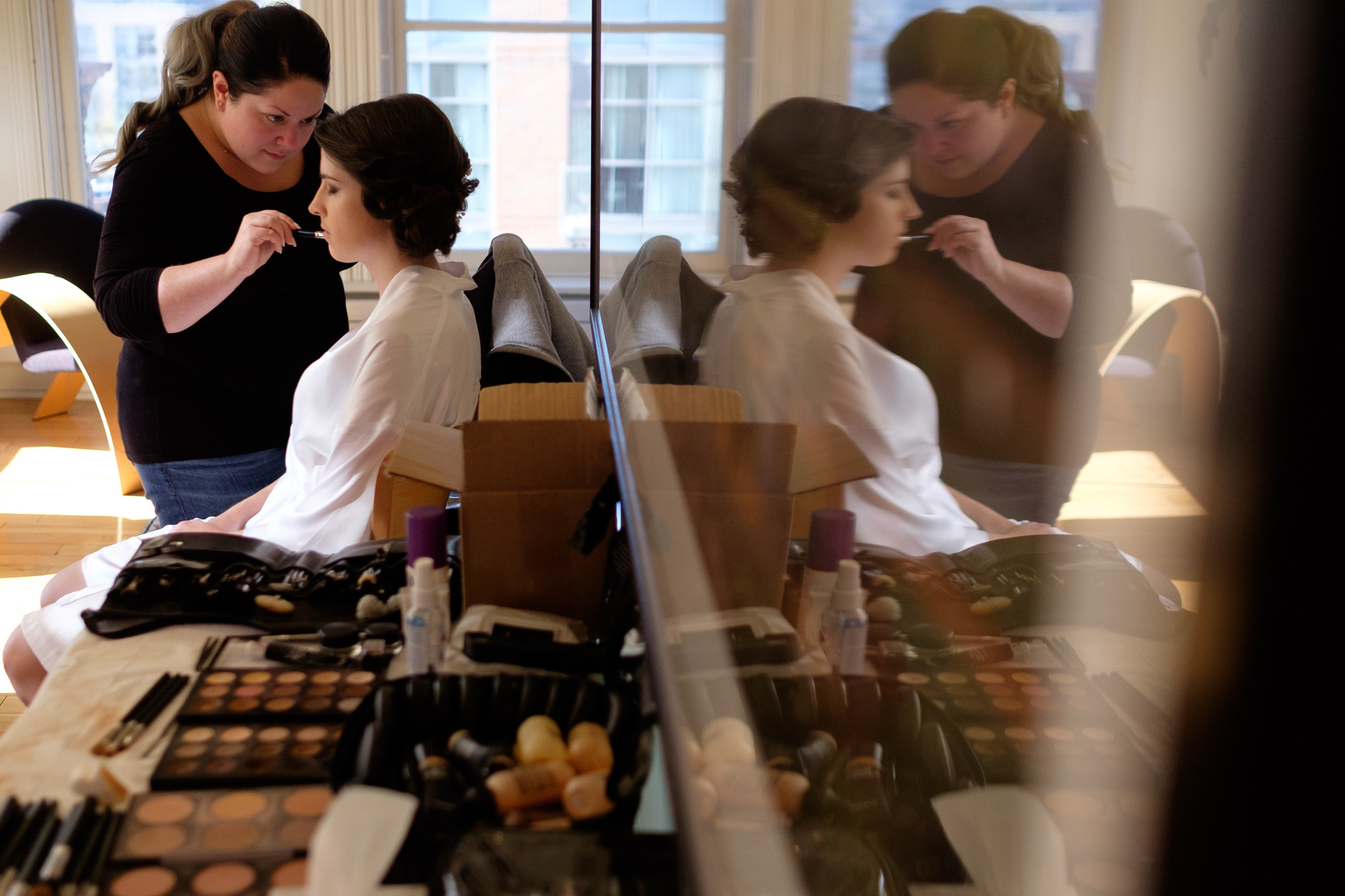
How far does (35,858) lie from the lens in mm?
660

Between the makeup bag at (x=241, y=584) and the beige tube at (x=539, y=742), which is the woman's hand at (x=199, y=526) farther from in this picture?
the beige tube at (x=539, y=742)

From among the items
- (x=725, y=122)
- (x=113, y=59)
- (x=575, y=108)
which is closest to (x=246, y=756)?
(x=725, y=122)

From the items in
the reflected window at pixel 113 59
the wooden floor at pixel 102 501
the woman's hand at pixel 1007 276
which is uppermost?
the reflected window at pixel 113 59

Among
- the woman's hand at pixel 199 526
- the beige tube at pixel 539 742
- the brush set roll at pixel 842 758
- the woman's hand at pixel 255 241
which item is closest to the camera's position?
the brush set roll at pixel 842 758

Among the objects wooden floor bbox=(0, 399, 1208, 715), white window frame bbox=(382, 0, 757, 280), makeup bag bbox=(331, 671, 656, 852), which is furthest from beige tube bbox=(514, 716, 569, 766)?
wooden floor bbox=(0, 399, 1208, 715)

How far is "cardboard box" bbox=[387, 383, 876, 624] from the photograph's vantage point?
61cm

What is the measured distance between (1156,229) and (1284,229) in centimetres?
3

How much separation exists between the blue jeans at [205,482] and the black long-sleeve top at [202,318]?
0.02m

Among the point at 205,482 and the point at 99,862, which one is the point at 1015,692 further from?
the point at 205,482

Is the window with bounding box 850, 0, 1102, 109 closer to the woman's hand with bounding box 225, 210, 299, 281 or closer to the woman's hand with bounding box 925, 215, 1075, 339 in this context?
the woman's hand with bounding box 925, 215, 1075, 339

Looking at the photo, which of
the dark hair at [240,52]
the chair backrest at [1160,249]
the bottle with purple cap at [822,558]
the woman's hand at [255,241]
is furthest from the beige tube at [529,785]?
the dark hair at [240,52]

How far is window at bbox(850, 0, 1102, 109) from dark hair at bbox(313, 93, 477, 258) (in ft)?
4.63

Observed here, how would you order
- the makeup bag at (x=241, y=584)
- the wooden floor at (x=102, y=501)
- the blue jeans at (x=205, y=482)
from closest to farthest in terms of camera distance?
the wooden floor at (x=102, y=501), the makeup bag at (x=241, y=584), the blue jeans at (x=205, y=482)

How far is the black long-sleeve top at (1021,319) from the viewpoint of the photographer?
0.67 feet
